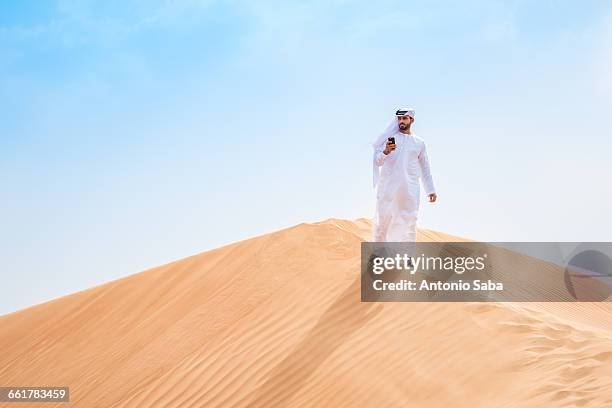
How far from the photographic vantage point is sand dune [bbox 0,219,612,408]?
225 inches

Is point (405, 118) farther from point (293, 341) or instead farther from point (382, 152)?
point (293, 341)

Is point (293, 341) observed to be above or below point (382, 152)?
below

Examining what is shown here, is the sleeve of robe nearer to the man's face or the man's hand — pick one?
the man's face

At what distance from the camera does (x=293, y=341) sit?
7.37 m

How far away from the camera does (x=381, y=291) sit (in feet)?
25.9

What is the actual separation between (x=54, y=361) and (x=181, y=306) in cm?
201

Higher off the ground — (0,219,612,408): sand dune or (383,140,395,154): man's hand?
(383,140,395,154): man's hand

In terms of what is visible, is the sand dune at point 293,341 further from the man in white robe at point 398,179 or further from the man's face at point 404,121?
the man's face at point 404,121

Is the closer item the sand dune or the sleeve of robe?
the sand dune

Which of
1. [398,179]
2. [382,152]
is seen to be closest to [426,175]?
[398,179]

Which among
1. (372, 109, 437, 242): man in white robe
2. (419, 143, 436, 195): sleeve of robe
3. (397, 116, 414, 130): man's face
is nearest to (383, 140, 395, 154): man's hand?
(372, 109, 437, 242): man in white robe

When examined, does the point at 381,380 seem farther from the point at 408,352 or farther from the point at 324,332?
the point at 324,332

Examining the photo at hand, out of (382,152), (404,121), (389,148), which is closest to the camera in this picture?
(389,148)

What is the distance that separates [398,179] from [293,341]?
93.2 inches
